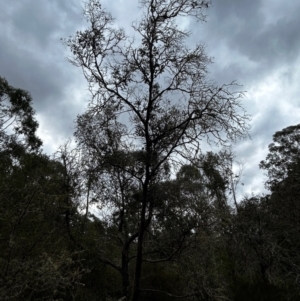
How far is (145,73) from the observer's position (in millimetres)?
6992

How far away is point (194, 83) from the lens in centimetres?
678

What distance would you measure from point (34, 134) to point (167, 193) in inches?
452

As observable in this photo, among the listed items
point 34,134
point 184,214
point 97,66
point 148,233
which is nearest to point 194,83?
point 97,66

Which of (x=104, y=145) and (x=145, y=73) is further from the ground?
(x=145, y=73)

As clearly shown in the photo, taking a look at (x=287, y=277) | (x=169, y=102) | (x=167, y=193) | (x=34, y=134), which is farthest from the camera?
(x=34, y=134)

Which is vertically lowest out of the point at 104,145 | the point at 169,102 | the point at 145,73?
the point at 104,145

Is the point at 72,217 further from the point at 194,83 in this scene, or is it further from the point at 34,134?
the point at 34,134

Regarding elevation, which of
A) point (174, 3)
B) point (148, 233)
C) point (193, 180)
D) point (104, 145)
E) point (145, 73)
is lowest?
point (148, 233)

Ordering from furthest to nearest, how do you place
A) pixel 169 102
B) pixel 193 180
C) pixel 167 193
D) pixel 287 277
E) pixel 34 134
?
pixel 34 134 < pixel 287 277 < pixel 193 180 < pixel 167 193 < pixel 169 102

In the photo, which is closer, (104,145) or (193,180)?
(104,145)

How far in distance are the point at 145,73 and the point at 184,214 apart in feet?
11.7

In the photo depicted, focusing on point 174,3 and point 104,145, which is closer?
point 174,3

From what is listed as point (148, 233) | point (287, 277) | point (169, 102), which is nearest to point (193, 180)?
point (148, 233)

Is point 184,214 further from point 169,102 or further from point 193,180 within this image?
point 169,102
